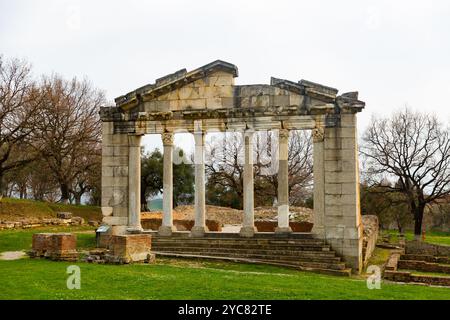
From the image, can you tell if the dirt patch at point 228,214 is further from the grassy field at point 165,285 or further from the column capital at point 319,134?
the grassy field at point 165,285

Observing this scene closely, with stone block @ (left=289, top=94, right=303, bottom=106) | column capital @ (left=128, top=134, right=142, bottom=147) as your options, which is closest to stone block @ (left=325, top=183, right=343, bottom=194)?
stone block @ (left=289, top=94, right=303, bottom=106)

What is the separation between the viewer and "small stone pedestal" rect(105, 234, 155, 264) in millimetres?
16781

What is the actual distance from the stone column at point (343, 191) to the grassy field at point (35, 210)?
20528 millimetres

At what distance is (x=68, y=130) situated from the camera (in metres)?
39.7

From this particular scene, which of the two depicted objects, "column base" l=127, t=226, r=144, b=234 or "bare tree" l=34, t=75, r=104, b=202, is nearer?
"column base" l=127, t=226, r=144, b=234

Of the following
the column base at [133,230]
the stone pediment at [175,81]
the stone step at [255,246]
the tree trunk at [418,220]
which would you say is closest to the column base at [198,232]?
the stone step at [255,246]

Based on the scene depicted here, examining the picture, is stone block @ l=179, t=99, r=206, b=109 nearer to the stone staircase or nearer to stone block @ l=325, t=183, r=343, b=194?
the stone staircase

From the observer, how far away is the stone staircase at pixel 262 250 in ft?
61.7

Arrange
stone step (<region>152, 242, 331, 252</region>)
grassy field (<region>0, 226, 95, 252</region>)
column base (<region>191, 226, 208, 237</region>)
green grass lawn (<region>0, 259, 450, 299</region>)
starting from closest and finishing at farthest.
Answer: green grass lawn (<region>0, 259, 450, 299</region>) → stone step (<region>152, 242, 331, 252</region>) → grassy field (<region>0, 226, 95, 252</region>) → column base (<region>191, 226, 208, 237</region>)

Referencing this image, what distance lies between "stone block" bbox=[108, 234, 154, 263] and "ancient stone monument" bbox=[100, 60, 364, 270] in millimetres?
4549

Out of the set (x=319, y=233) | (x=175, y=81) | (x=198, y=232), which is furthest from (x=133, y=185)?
(x=319, y=233)

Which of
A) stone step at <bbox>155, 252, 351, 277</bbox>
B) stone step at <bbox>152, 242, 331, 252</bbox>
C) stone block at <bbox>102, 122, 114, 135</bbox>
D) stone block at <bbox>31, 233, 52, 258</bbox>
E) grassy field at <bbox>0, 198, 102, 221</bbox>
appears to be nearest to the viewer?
stone block at <bbox>31, 233, 52, 258</bbox>

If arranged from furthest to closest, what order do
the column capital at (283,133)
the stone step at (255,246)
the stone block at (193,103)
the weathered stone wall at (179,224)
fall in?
the weathered stone wall at (179,224) < the stone block at (193,103) < the column capital at (283,133) < the stone step at (255,246)
